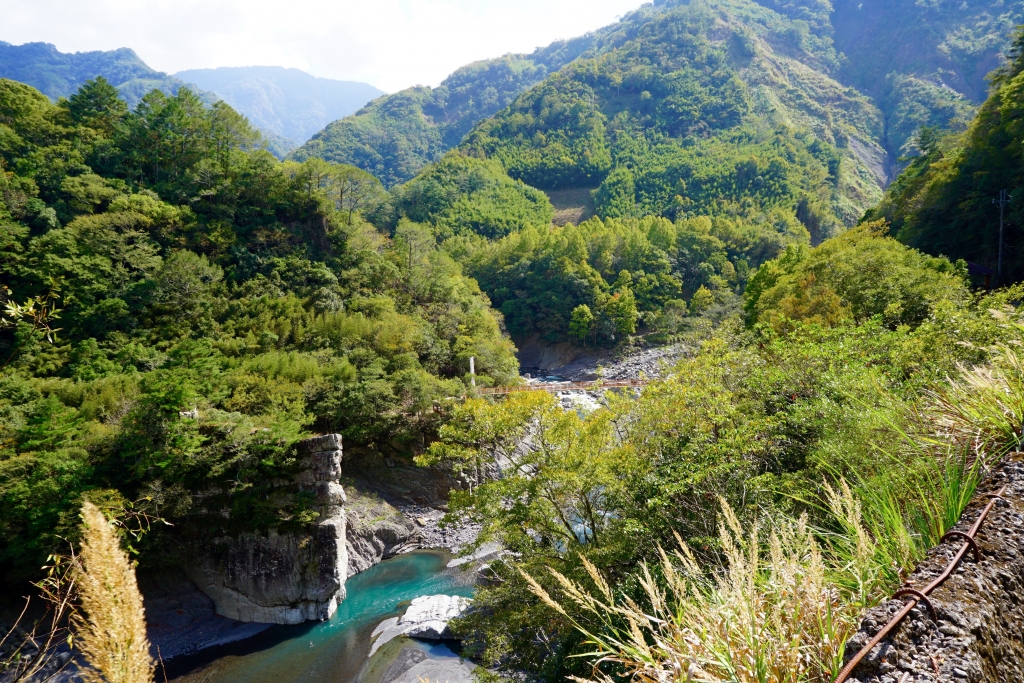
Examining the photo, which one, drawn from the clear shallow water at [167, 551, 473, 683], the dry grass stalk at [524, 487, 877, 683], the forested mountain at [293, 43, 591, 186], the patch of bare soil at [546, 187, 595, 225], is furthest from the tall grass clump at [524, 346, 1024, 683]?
the forested mountain at [293, 43, 591, 186]

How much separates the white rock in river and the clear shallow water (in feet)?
1.36

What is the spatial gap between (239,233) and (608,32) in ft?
530

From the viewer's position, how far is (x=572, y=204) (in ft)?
211

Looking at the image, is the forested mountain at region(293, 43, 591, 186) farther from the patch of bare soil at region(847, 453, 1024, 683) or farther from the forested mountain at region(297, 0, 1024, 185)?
the patch of bare soil at region(847, 453, 1024, 683)

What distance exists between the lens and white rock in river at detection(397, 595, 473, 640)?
11.4 meters

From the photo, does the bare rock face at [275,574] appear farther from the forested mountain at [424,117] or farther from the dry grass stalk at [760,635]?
the forested mountain at [424,117]

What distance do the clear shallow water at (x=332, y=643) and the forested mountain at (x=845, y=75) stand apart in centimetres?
7426

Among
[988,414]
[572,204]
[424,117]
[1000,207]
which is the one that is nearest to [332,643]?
[988,414]

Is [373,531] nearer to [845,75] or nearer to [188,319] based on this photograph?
[188,319]

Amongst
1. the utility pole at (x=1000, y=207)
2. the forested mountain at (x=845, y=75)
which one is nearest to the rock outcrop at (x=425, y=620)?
the utility pole at (x=1000, y=207)

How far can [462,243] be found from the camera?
4428 cm

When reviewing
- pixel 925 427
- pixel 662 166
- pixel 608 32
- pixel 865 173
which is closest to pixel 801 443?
pixel 925 427

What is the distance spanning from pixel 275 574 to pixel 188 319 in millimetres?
9665

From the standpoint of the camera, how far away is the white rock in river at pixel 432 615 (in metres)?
11.4
